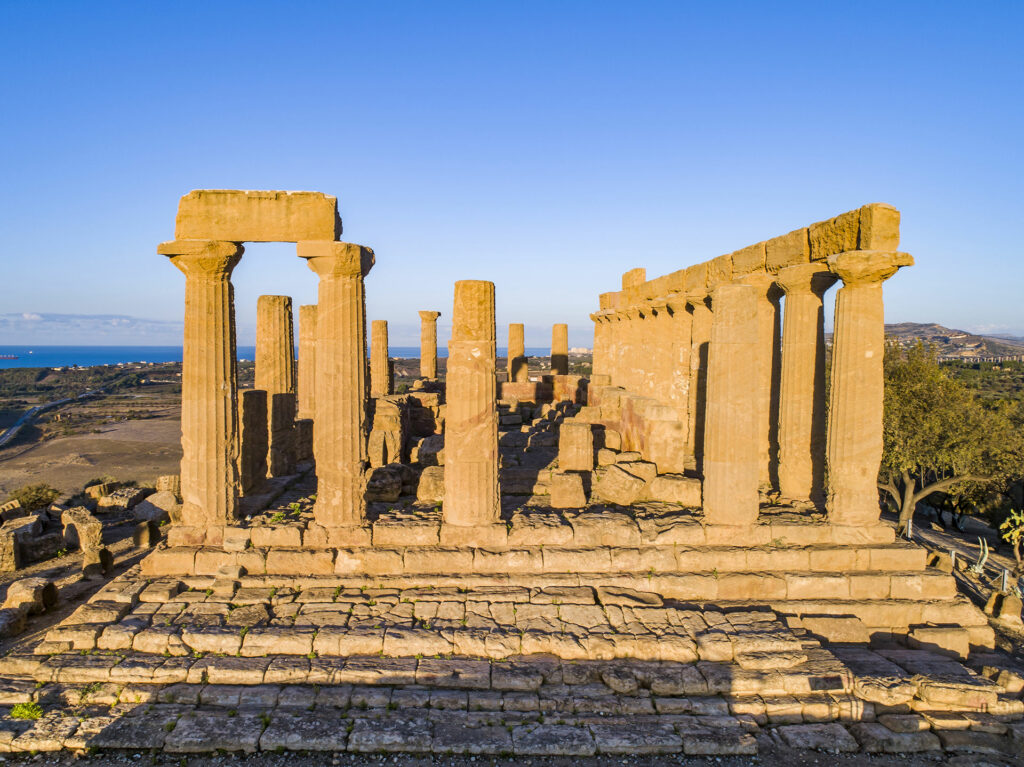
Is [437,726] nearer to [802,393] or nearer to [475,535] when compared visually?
[475,535]

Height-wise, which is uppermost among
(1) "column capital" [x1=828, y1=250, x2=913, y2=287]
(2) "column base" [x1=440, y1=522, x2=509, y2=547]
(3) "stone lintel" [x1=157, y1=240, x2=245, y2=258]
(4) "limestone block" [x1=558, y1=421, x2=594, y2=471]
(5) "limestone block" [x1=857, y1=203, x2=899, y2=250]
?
(5) "limestone block" [x1=857, y1=203, x2=899, y2=250]

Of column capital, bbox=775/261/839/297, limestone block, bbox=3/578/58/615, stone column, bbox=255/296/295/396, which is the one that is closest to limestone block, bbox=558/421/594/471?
column capital, bbox=775/261/839/297

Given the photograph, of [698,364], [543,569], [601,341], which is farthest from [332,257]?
[601,341]

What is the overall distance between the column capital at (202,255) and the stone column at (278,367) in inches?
192

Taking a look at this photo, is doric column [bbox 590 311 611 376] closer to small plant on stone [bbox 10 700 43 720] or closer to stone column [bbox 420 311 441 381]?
stone column [bbox 420 311 441 381]

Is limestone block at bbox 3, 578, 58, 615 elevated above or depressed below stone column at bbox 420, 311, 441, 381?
below

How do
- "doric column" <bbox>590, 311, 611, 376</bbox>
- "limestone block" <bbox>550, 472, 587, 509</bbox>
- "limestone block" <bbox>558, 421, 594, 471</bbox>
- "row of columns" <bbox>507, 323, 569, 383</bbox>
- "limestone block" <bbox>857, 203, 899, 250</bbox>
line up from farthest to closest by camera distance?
"row of columns" <bbox>507, 323, 569, 383</bbox> → "doric column" <bbox>590, 311, 611, 376</bbox> → "limestone block" <bbox>558, 421, 594, 471</bbox> → "limestone block" <bbox>550, 472, 587, 509</bbox> → "limestone block" <bbox>857, 203, 899, 250</bbox>

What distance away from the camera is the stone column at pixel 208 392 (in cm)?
977

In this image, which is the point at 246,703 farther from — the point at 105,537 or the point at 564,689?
the point at 105,537

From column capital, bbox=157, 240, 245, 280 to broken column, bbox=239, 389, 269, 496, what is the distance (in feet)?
10.8

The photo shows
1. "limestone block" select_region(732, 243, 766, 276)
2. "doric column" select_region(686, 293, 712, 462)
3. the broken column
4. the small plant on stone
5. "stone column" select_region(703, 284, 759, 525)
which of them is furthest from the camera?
"doric column" select_region(686, 293, 712, 462)

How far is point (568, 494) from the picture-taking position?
11.4m

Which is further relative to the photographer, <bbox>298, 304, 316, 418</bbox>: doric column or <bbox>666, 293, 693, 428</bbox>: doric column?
<bbox>666, 293, 693, 428</bbox>: doric column

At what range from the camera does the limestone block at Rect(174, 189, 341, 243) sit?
9.59 meters
